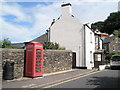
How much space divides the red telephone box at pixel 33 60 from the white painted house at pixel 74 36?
374 inches

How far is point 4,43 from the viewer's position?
40.2 feet

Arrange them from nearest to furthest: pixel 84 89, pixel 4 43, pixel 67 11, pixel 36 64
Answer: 1. pixel 84 89
2. pixel 36 64
3. pixel 4 43
4. pixel 67 11

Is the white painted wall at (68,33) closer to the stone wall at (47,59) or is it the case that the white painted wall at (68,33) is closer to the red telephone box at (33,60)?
the stone wall at (47,59)

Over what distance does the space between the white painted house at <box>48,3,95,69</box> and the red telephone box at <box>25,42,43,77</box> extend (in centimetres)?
950

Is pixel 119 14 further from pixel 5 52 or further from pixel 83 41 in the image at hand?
pixel 5 52

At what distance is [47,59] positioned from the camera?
497 inches

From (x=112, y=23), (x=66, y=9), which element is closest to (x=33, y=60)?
(x=66, y=9)

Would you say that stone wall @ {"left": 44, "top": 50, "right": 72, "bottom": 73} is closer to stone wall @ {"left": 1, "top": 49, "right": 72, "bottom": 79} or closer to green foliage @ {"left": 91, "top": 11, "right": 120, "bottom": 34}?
stone wall @ {"left": 1, "top": 49, "right": 72, "bottom": 79}

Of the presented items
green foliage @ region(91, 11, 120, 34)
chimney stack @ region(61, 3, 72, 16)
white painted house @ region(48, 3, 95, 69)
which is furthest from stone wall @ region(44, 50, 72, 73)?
green foliage @ region(91, 11, 120, 34)

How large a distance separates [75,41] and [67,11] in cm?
449

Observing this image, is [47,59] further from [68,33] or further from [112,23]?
[112,23]

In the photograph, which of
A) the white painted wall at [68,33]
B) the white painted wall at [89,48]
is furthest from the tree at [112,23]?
the white painted wall at [68,33]

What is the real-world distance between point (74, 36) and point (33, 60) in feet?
35.0

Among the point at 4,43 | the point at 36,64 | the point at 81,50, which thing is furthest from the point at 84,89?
the point at 81,50
